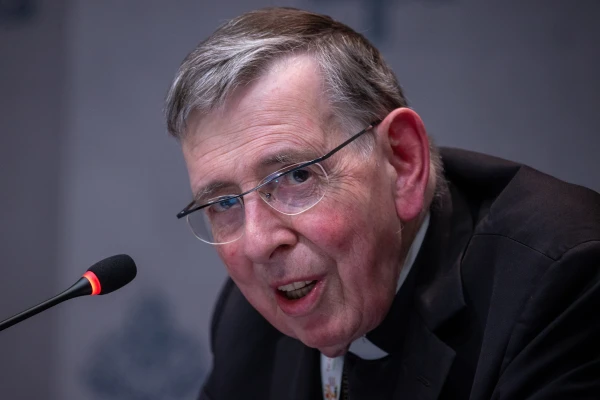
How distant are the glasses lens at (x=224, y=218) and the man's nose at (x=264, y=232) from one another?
73mm

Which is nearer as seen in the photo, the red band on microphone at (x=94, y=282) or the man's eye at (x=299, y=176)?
the red band on microphone at (x=94, y=282)

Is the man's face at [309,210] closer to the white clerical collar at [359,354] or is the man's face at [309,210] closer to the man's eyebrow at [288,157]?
the man's eyebrow at [288,157]

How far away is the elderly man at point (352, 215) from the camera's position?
1562 millimetres

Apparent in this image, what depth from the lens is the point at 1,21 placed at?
285 cm

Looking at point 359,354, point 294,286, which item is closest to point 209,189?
point 294,286

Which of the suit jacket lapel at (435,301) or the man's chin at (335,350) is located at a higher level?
the suit jacket lapel at (435,301)

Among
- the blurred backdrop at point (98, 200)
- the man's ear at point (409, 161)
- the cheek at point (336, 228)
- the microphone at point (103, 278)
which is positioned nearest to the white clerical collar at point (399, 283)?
the man's ear at point (409, 161)

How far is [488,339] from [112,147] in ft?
6.16

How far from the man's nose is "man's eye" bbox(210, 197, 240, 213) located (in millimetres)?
105

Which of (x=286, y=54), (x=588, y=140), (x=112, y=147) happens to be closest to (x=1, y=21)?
(x=112, y=147)

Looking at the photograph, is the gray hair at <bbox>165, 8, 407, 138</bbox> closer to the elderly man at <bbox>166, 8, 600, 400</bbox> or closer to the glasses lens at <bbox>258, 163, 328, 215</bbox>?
the elderly man at <bbox>166, 8, 600, 400</bbox>

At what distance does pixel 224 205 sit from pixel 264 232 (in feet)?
0.63

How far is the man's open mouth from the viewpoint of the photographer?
1.65m

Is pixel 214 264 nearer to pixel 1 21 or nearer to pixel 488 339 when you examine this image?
pixel 1 21
